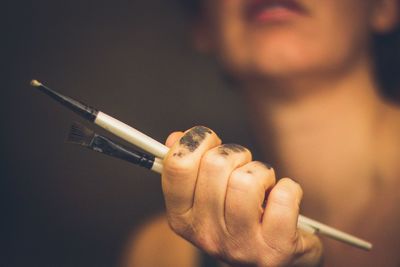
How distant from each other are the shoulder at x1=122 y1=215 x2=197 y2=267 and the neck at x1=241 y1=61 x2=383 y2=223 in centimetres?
22

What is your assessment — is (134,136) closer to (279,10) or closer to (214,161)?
(214,161)

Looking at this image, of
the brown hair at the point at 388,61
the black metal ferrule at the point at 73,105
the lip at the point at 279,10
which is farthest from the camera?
the brown hair at the point at 388,61

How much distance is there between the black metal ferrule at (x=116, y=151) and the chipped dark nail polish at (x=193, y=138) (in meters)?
0.03

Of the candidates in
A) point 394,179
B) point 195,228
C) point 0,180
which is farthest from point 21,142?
point 394,179

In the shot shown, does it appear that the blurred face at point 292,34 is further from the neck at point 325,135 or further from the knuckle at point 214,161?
the knuckle at point 214,161

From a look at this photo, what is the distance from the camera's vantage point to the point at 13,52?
0.61 m

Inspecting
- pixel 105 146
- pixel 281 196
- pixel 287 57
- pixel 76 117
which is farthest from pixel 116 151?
pixel 76 117

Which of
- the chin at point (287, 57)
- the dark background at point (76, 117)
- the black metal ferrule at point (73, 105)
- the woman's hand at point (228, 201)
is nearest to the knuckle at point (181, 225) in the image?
the woman's hand at point (228, 201)

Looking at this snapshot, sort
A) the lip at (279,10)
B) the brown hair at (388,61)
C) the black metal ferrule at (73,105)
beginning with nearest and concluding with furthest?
1. the black metal ferrule at (73,105)
2. the lip at (279,10)
3. the brown hair at (388,61)

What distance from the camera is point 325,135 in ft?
1.77

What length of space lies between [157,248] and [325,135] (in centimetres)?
35

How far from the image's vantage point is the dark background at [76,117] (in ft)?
2.01

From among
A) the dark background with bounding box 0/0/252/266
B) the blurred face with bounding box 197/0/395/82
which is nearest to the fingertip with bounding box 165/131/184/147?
the blurred face with bounding box 197/0/395/82

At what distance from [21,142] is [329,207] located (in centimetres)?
51
